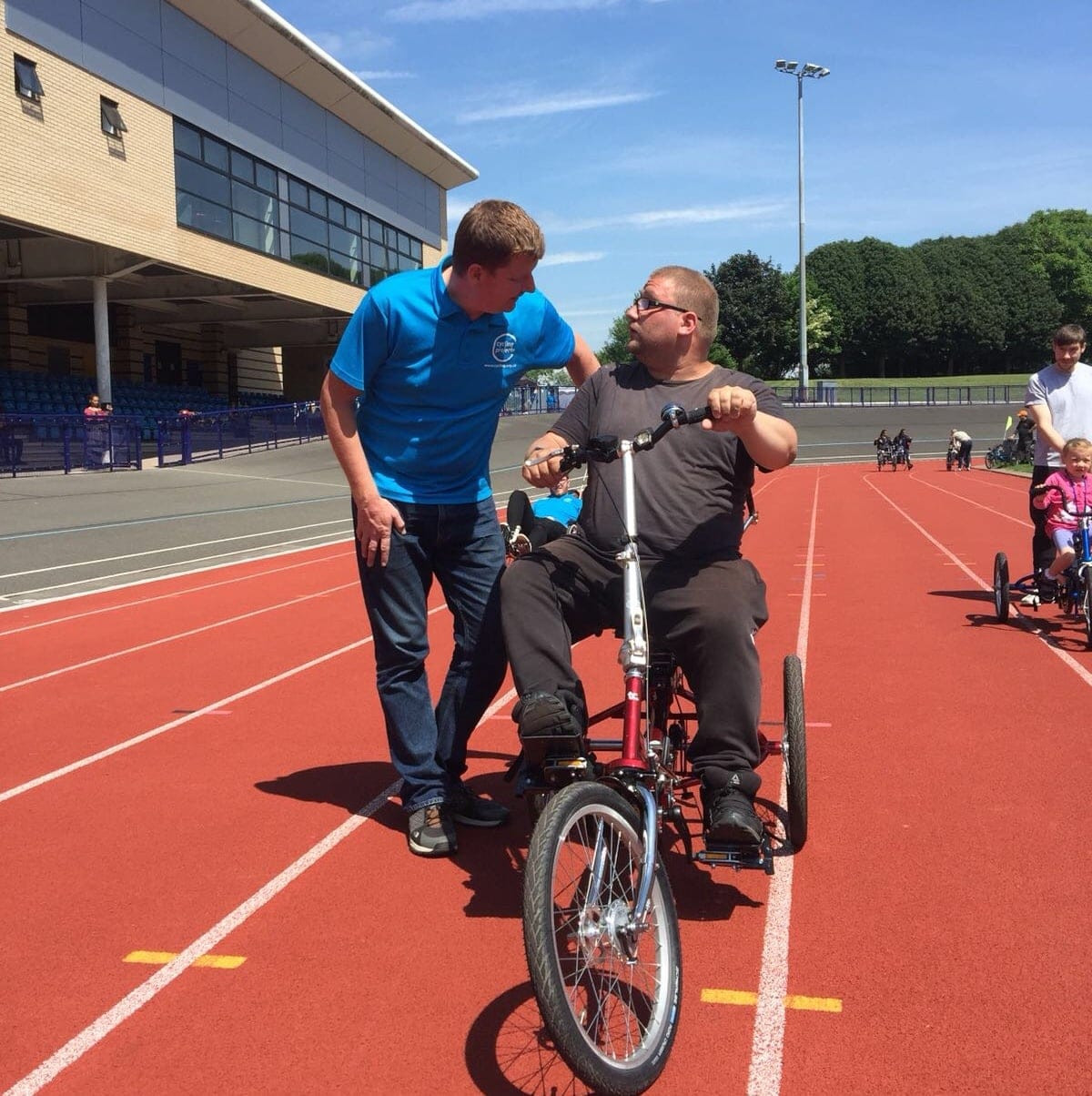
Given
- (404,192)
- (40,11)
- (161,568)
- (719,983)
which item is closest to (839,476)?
(404,192)

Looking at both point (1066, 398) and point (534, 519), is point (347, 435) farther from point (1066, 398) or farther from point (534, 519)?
point (1066, 398)

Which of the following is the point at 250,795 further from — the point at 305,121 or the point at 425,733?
the point at 305,121

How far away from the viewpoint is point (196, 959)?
3.04 m

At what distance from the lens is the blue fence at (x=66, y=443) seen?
21984 mm

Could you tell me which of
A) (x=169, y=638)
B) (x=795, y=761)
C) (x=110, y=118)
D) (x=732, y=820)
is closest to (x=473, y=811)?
(x=795, y=761)

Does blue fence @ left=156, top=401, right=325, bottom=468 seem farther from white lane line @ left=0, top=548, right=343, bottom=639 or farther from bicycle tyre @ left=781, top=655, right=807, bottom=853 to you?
bicycle tyre @ left=781, top=655, right=807, bottom=853

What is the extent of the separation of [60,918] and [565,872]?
1758 mm

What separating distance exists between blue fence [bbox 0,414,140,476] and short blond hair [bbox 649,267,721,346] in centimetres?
2105

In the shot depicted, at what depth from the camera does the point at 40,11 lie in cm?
2488

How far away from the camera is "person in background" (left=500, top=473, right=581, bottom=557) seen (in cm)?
349

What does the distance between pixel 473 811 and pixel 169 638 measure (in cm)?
481

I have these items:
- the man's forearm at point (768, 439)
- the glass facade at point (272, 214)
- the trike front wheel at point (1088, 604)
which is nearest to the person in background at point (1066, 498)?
the trike front wheel at point (1088, 604)

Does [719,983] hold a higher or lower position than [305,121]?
lower

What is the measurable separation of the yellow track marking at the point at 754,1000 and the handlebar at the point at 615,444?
53.5 inches
